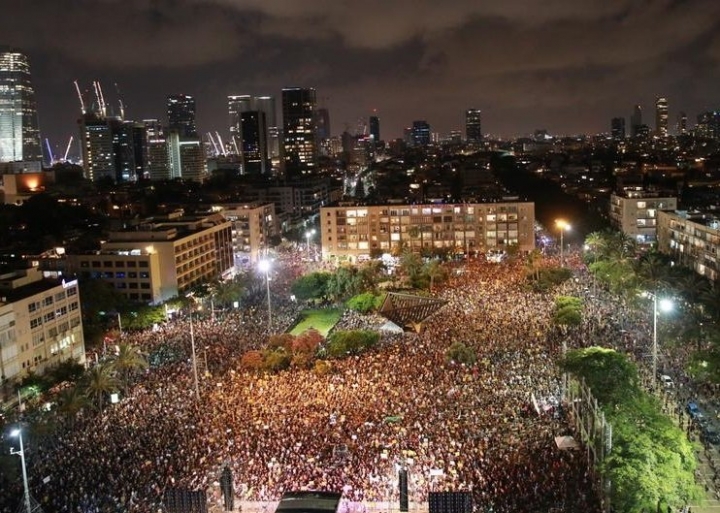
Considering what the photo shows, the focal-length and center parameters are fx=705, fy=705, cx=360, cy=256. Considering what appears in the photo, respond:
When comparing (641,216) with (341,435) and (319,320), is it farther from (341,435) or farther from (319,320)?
(341,435)

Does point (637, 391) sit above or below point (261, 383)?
above

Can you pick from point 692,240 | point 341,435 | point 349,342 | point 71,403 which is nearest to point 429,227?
point 692,240

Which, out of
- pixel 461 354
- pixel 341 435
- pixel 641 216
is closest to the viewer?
pixel 341 435

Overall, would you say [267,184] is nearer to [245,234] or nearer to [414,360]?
[245,234]

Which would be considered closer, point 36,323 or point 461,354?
point 461,354

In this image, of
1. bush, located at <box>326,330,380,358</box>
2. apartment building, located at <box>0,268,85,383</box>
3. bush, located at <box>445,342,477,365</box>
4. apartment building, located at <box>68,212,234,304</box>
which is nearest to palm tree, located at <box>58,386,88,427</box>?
apartment building, located at <box>0,268,85,383</box>

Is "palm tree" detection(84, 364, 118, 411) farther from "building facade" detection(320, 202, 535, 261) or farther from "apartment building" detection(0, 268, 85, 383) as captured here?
"building facade" detection(320, 202, 535, 261)

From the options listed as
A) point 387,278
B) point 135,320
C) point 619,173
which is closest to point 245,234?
point 387,278

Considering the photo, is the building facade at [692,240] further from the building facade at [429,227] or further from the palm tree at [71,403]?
the palm tree at [71,403]
